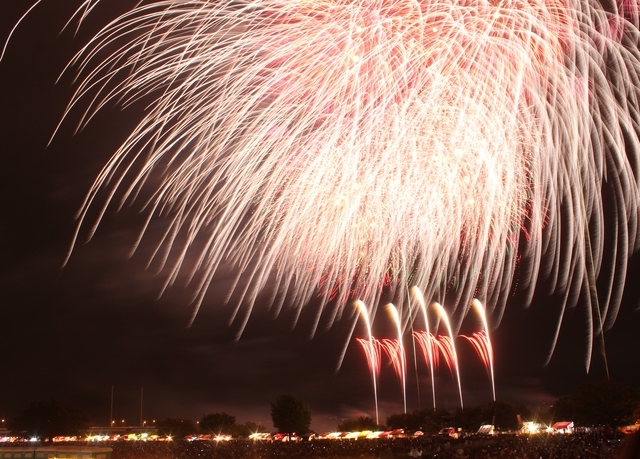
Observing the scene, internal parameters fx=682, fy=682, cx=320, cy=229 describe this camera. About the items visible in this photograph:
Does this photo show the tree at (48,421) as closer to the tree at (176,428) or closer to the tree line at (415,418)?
the tree line at (415,418)

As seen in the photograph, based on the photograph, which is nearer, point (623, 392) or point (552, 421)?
point (623, 392)

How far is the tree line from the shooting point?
Answer: 4634 cm

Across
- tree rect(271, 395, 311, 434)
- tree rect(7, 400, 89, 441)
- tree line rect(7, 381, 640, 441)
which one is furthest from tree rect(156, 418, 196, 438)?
tree rect(271, 395, 311, 434)

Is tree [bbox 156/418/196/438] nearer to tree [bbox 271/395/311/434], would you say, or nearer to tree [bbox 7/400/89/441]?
tree [bbox 7/400/89/441]

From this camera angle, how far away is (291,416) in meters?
71.8

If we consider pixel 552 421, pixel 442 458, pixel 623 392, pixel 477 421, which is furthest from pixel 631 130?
pixel 477 421

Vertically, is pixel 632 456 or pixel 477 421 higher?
pixel 632 456

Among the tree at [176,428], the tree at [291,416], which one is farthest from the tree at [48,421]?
the tree at [291,416]

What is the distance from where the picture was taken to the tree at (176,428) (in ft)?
327

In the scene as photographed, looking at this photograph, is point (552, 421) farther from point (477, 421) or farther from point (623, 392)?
point (623, 392)

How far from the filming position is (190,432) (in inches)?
4031

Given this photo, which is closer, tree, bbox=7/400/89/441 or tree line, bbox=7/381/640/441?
tree line, bbox=7/381/640/441

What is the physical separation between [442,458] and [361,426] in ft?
209

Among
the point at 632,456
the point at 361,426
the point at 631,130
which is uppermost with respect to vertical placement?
the point at 631,130
